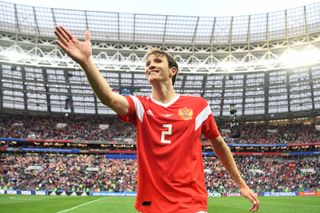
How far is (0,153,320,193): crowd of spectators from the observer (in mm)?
45719

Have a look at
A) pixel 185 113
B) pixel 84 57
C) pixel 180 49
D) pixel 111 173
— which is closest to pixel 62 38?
pixel 84 57

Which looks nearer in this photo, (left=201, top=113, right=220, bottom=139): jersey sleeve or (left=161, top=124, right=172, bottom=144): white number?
(left=161, top=124, right=172, bottom=144): white number

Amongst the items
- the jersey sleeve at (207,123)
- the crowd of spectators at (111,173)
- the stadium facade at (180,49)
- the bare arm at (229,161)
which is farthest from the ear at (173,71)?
the crowd of spectators at (111,173)

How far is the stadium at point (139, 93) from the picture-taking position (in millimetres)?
44500

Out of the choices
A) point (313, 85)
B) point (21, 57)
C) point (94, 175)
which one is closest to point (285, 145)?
point (313, 85)

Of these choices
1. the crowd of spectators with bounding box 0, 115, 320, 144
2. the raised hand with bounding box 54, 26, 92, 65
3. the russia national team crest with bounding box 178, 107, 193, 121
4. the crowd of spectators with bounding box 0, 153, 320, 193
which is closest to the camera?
the raised hand with bounding box 54, 26, 92, 65

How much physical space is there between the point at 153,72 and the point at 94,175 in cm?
4836

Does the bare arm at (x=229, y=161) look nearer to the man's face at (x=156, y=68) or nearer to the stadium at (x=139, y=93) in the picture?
the man's face at (x=156, y=68)

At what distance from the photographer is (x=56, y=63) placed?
42.8m

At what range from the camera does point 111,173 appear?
50469 mm

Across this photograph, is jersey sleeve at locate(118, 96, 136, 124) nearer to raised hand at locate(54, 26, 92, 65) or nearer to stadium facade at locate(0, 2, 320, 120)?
raised hand at locate(54, 26, 92, 65)

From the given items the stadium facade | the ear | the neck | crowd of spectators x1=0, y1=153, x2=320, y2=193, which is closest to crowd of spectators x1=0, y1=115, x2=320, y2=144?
crowd of spectators x1=0, y1=153, x2=320, y2=193

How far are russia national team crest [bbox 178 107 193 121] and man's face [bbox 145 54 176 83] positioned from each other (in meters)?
0.40

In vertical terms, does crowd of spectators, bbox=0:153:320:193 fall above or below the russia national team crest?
below
